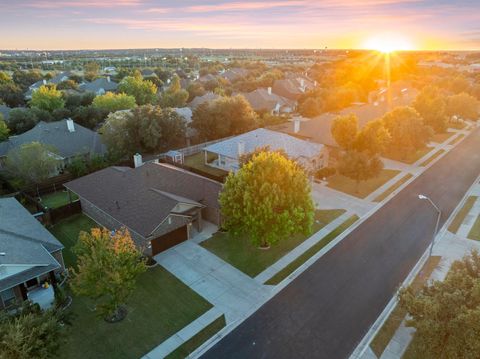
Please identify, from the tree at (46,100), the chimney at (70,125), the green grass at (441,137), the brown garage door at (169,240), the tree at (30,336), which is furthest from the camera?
the tree at (46,100)

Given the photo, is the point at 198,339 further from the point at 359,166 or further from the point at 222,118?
the point at 222,118

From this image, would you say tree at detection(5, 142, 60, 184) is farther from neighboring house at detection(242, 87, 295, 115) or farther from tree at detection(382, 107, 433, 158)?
neighboring house at detection(242, 87, 295, 115)

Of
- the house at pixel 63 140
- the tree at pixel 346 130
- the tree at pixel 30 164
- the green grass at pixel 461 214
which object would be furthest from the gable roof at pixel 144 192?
the green grass at pixel 461 214

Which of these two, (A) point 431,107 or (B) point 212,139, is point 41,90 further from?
(A) point 431,107

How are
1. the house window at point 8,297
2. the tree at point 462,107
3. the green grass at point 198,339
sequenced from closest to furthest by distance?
the green grass at point 198,339, the house window at point 8,297, the tree at point 462,107

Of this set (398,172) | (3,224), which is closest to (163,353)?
(3,224)

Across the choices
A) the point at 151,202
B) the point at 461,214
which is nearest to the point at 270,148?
the point at 151,202

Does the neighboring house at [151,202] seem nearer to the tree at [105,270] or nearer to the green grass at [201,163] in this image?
the tree at [105,270]
